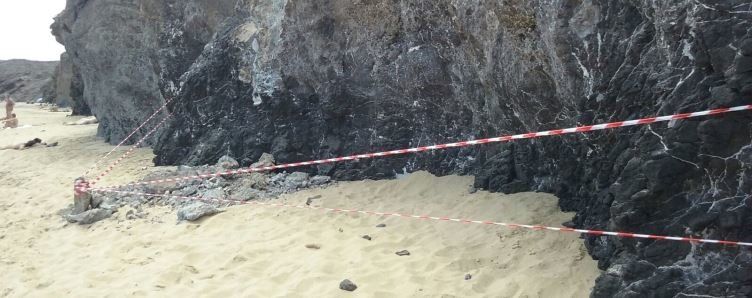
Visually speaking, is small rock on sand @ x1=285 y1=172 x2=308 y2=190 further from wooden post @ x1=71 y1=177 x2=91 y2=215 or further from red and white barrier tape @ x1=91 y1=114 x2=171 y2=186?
red and white barrier tape @ x1=91 y1=114 x2=171 y2=186

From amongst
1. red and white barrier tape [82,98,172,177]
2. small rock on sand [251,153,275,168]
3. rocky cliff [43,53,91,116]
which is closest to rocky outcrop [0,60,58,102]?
rocky cliff [43,53,91,116]

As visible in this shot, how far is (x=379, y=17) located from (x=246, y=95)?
2810mm

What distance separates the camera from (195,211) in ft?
22.5

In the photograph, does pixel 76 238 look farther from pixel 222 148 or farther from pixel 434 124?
pixel 434 124

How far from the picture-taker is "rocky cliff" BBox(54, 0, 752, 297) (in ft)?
11.5

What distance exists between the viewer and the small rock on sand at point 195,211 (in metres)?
6.80

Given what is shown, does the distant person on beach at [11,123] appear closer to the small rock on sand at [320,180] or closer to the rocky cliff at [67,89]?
the rocky cliff at [67,89]

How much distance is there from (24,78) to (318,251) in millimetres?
44568

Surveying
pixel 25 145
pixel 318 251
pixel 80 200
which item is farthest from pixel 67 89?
pixel 318 251

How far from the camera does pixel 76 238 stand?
22.5 feet

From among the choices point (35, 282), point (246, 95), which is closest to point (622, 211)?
point (35, 282)

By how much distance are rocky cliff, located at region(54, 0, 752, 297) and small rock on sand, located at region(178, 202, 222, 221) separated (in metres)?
1.75

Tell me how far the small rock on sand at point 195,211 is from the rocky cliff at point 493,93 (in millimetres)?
1753

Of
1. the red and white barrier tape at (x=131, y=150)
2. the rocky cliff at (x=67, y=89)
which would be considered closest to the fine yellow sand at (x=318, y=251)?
the red and white barrier tape at (x=131, y=150)
